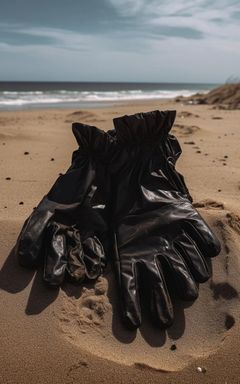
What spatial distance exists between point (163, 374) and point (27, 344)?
27.9 inches

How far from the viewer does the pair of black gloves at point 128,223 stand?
91.7 inches

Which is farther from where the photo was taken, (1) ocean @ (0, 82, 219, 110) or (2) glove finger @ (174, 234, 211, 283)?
(1) ocean @ (0, 82, 219, 110)

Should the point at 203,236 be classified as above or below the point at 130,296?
above

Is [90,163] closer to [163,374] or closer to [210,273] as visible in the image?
[210,273]

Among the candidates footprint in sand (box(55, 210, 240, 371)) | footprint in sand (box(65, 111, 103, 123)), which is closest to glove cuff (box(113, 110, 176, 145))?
footprint in sand (box(55, 210, 240, 371))

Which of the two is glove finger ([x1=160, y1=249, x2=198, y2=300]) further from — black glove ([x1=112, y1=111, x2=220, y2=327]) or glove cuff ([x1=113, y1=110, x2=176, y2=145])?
glove cuff ([x1=113, y1=110, x2=176, y2=145])

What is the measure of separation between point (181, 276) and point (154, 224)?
431 mm

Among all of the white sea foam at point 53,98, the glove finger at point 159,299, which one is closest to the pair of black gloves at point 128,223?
the glove finger at point 159,299

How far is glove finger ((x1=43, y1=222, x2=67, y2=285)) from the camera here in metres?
2.29

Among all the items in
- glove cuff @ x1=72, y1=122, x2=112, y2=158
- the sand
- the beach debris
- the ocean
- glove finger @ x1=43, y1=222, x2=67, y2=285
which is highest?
glove cuff @ x1=72, y1=122, x2=112, y2=158

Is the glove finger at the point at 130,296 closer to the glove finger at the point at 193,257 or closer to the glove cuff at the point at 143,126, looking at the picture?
the glove finger at the point at 193,257

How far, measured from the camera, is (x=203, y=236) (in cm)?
254

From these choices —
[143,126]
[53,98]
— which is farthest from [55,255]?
[53,98]

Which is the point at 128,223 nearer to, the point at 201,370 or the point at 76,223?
the point at 76,223
